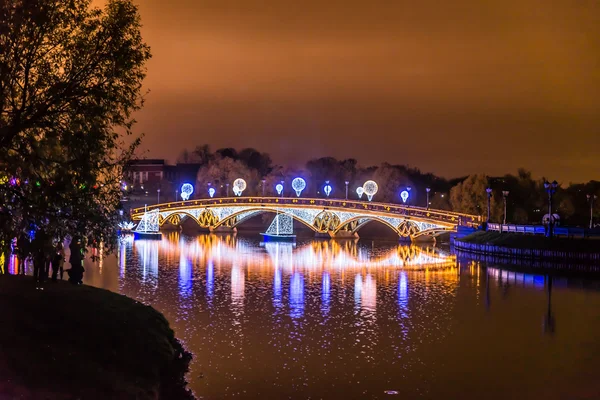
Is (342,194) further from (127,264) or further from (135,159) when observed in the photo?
(135,159)

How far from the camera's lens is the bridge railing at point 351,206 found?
7556 cm

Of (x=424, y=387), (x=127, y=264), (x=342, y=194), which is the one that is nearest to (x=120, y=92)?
(x=424, y=387)

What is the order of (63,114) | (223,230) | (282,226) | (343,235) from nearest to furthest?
1. (63,114)
2. (343,235)
3. (282,226)
4. (223,230)

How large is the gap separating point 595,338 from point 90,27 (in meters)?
22.2

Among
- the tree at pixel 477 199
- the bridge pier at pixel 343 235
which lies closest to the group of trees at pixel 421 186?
the tree at pixel 477 199

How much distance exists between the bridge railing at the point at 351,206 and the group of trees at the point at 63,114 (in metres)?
58.0

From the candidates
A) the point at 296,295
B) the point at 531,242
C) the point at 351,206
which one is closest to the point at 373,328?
the point at 296,295

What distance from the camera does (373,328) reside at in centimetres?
2867

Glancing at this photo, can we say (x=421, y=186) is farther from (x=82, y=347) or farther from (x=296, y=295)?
(x=82, y=347)

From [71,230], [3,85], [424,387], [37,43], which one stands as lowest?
[424,387]

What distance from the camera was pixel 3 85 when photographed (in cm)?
1538

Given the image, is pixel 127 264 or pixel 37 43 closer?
pixel 37 43

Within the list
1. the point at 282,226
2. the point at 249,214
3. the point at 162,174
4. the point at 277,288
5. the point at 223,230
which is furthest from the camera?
the point at 162,174

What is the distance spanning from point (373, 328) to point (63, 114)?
54.5 feet
